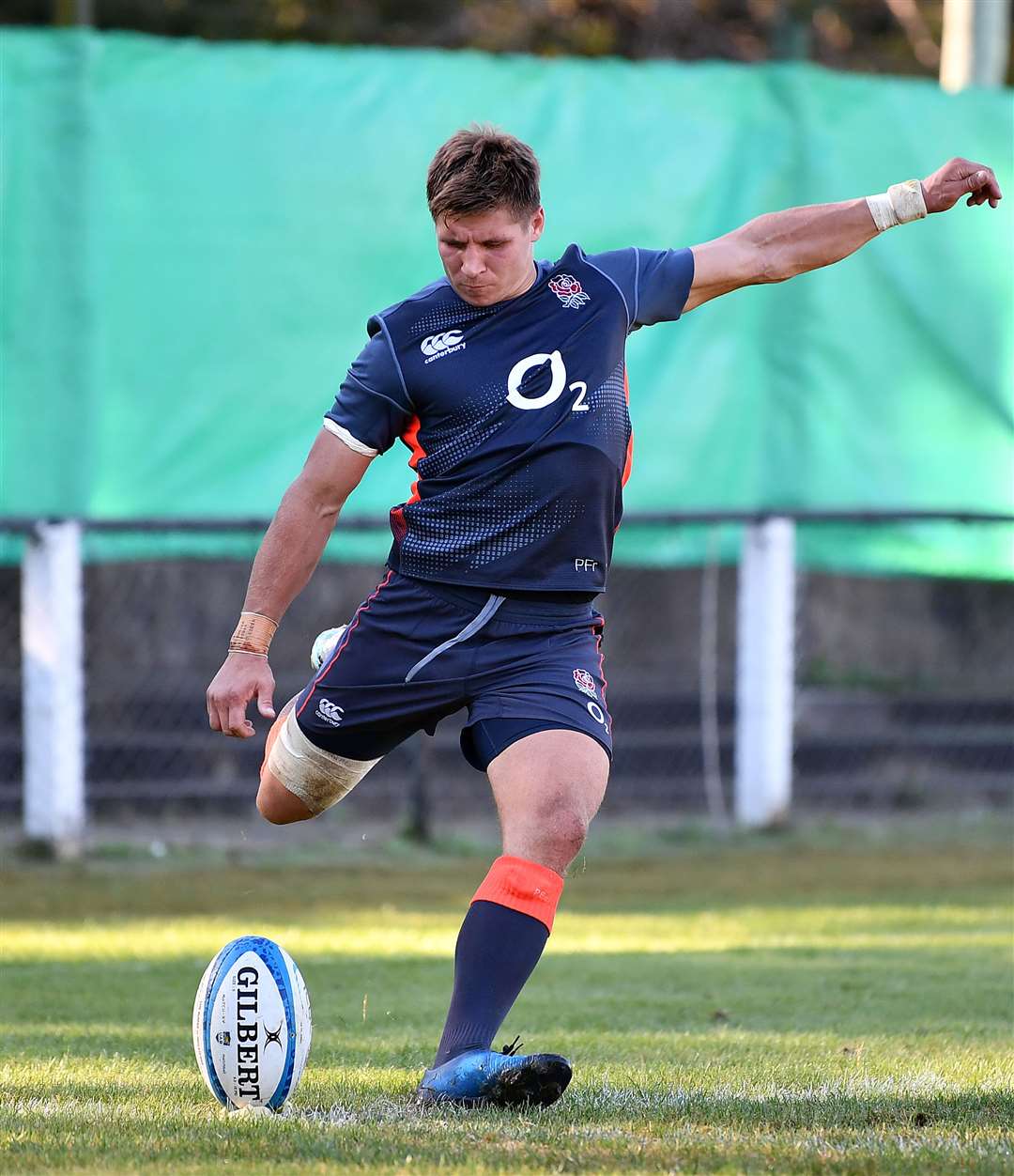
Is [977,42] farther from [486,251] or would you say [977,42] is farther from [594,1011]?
[486,251]

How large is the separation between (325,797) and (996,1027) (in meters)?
2.40

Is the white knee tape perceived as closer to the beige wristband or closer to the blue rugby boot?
the beige wristband

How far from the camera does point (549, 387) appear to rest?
16.3 ft

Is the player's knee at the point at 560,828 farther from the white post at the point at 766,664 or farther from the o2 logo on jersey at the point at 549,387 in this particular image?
the white post at the point at 766,664

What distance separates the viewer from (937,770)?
Answer: 13547 millimetres

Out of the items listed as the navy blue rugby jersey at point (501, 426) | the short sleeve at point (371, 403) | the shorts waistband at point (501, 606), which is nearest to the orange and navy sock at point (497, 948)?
the shorts waistband at point (501, 606)

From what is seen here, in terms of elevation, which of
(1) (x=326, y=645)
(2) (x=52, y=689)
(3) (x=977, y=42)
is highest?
(3) (x=977, y=42)

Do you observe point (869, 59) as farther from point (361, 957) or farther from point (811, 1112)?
point (811, 1112)

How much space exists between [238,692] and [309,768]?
1.55 feet

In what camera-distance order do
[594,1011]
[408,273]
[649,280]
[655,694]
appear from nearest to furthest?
[649,280], [594,1011], [408,273], [655,694]

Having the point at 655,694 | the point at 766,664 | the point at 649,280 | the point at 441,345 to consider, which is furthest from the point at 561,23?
the point at 441,345

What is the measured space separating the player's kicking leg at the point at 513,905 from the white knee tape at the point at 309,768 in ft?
1.94

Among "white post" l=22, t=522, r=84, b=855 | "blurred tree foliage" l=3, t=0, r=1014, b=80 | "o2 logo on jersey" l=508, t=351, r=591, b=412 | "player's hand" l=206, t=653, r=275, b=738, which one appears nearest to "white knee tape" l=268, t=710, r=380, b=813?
"player's hand" l=206, t=653, r=275, b=738

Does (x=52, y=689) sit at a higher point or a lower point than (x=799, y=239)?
lower
